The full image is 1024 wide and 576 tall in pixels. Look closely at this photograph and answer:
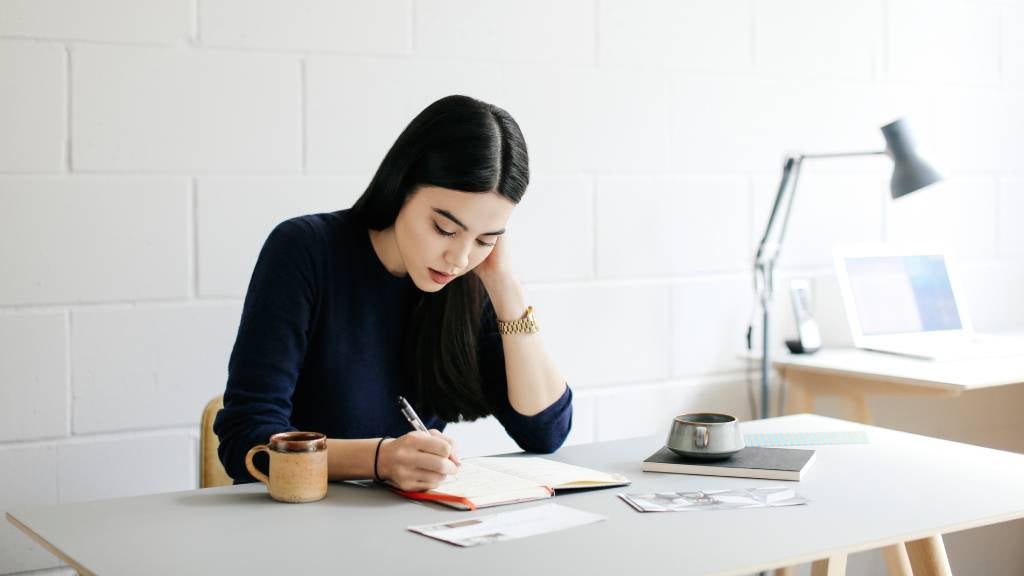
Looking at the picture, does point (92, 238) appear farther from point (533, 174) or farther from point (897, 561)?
point (897, 561)

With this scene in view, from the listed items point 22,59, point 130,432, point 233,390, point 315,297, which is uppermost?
point 22,59

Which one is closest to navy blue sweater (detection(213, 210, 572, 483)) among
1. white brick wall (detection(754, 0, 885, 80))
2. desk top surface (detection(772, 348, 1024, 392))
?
desk top surface (detection(772, 348, 1024, 392))

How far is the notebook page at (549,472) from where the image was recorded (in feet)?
4.96

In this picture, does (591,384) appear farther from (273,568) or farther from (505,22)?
(273,568)

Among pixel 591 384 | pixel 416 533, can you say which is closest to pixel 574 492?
pixel 416 533

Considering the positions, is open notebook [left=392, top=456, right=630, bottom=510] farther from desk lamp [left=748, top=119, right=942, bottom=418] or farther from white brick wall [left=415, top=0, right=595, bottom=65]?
desk lamp [left=748, top=119, right=942, bottom=418]

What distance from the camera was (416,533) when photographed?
1.29m

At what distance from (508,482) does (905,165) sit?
1611 mm

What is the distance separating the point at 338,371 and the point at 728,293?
1.48 meters

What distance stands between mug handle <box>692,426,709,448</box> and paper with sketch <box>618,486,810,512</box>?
0.13m

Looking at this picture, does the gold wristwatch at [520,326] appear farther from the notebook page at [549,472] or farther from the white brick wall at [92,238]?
the white brick wall at [92,238]

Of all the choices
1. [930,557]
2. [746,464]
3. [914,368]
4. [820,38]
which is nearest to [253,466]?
[746,464]

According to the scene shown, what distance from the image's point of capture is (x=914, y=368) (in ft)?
8.52

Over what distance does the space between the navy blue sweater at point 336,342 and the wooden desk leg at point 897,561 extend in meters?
0.57
